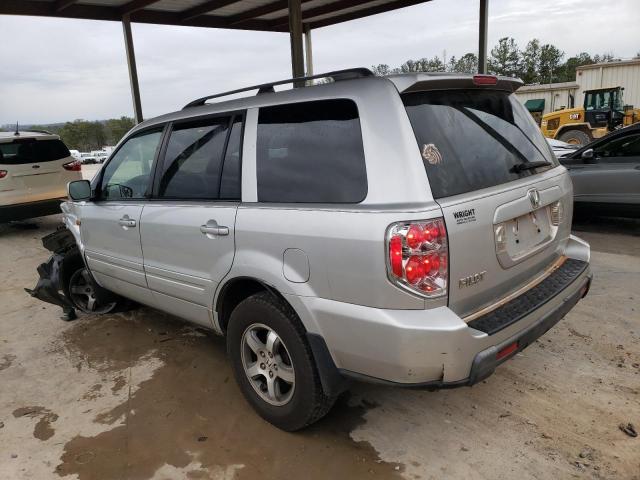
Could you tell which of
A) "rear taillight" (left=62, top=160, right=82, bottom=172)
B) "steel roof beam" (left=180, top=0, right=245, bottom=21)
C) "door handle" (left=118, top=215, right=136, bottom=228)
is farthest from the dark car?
"rear taillight" (left=62, top=160, right=82, bottom=172)

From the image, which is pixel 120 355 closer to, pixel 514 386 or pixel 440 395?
pixel 440 395

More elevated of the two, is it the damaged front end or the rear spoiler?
the rear spoiler

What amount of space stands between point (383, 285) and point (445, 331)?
0.32m

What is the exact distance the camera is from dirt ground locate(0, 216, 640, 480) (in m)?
2.49

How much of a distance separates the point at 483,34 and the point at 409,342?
392 inches

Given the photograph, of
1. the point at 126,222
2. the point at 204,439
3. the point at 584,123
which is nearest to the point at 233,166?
the point at 126,222

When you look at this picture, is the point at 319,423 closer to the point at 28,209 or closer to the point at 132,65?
the point at 28,209

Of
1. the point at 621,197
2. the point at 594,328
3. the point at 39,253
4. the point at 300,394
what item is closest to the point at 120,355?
the point at 300,394

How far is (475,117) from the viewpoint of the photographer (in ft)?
8.54

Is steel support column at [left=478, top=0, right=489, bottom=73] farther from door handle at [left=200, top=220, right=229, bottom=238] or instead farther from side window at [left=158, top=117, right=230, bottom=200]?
door handle at [left=200, top=220, right=229, bottom=238]

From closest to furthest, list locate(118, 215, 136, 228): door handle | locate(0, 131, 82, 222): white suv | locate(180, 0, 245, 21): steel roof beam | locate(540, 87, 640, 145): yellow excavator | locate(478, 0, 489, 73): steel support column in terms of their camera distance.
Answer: locate(118, 215, 136, 228): door handle < locate(0, 131, 82, 222): white suv < locate(478, 0, 489, 73): steel support column < locate(180, 0, 245, 21): steel roof beam < locate(540, 87, 640, 145): yellow excavator

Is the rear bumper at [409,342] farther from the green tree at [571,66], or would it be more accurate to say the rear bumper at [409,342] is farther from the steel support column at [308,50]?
the green tree at [571,66]

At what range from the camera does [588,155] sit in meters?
6.95

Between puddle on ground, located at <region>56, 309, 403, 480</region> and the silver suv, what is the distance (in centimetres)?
19
